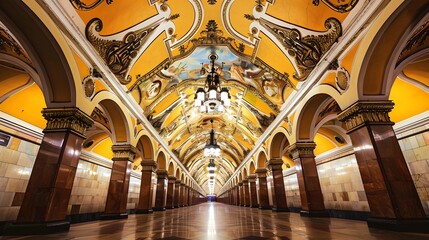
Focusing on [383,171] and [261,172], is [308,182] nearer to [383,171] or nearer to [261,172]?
[383,171]

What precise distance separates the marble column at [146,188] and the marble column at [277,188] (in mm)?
6197

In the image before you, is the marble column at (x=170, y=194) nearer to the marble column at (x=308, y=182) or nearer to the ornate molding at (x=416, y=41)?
the marble column at (x=308, y=182)

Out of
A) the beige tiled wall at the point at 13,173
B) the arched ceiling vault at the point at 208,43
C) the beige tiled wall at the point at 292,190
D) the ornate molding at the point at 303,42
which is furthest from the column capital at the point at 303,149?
the beige tiled wall at the point at 13,173

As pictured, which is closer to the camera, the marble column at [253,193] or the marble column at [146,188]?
the marble column at [146,188]

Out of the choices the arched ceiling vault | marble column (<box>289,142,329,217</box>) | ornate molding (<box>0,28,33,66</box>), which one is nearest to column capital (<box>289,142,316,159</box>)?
marble column (<box>289,142,329,217</box>)

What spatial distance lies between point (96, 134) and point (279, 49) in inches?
354

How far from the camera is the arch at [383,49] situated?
3.48m

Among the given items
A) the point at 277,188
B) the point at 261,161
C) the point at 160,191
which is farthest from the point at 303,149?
the point at 160,191


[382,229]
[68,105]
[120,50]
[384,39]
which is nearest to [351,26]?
[384,39]

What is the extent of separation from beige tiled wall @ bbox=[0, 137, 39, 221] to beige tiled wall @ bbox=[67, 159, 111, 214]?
7.54ft

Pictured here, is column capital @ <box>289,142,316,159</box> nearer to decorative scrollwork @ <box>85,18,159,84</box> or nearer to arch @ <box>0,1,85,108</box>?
decorative scrollwork @ <box>85,18,159,84</box>

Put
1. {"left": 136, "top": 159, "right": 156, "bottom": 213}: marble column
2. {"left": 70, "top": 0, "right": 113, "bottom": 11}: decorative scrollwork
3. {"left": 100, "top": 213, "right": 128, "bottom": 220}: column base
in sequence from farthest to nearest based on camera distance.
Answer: {"left": 136, "top": 159, "right": 156, "bottom": 213}: marble column → {"left": 100, "top": 213, "right": 128, "bottom": 220}: column base → {"left": 70, "top": 0, "right": 113, "bottom": 11}: decorative scrollwork

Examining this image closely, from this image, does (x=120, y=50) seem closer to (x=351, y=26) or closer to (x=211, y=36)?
(x=211, y=36)

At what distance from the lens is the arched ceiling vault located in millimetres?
4781
